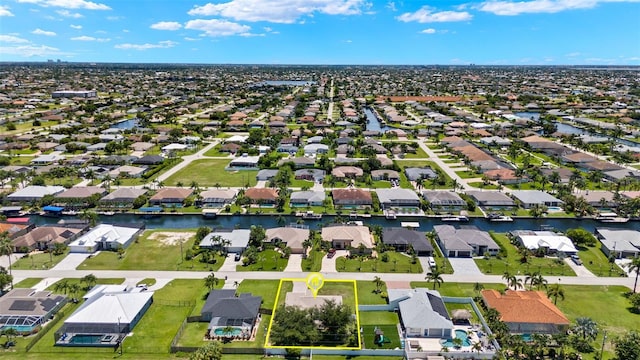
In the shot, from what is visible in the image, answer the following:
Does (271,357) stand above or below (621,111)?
below

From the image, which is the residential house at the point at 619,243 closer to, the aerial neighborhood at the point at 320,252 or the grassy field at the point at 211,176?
the aerial neighborhood at the point at 320,252

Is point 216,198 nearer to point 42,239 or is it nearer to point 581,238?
point 42,239

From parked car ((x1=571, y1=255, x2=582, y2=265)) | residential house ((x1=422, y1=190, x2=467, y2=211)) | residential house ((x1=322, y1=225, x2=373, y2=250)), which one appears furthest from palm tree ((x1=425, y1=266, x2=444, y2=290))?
residential house ((x1=422, y1=190, x2=467, y2=211))

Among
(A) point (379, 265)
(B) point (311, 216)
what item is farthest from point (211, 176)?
(A) point (379, 265)

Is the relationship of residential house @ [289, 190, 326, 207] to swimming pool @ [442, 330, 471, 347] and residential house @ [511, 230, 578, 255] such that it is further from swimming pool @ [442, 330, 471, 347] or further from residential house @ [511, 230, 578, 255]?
swimming pool @ [442, 330, 471, 347]

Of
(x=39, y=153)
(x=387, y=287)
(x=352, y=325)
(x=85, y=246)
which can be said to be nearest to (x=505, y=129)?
(x=387, y=287)

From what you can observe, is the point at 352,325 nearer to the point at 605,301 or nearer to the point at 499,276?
the point at 499,276
